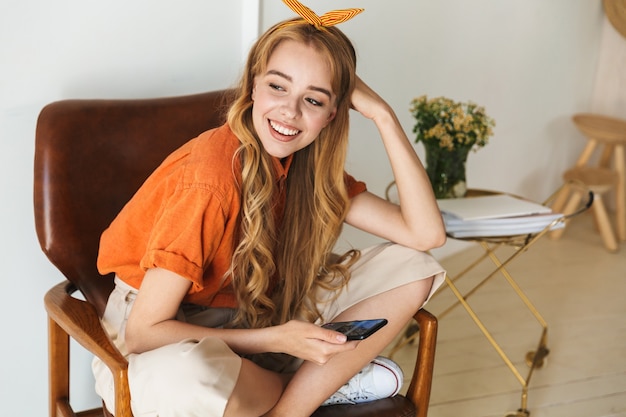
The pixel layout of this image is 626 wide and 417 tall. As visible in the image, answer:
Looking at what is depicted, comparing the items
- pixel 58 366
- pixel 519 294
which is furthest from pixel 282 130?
pixel 519 294

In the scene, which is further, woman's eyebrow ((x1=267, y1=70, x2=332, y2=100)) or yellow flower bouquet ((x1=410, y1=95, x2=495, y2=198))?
yellow flower bouquet ((x1=410, y1=95, x2=495, y2=198))

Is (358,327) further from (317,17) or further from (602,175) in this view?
(602,175)

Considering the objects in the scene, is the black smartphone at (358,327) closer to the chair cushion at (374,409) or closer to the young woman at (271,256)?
the young woman at (271,256)

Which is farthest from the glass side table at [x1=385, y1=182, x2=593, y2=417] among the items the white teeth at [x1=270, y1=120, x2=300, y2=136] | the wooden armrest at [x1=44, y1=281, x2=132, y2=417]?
the wooden armrest at [x1=44, y1=281, x2=132, y2=417]

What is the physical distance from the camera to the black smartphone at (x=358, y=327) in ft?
4.91

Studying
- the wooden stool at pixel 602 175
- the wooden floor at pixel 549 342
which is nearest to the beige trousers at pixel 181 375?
the wooden floor at pixel 549 342

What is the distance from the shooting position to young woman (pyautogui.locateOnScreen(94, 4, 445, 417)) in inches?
59.4

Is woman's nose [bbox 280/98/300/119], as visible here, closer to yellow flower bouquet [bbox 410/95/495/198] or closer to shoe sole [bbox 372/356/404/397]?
shoe sole [bbox 372/356/404/397]

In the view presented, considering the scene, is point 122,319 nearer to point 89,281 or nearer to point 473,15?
point 89,281

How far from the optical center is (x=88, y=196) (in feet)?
5.90

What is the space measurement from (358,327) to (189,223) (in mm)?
379

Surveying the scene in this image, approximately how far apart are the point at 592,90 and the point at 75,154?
12.4ft

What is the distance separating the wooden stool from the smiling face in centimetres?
269

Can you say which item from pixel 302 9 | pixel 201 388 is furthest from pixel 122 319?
pixel 302 9
